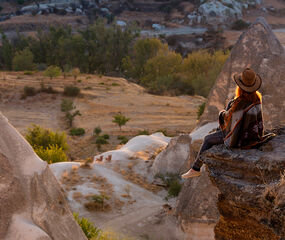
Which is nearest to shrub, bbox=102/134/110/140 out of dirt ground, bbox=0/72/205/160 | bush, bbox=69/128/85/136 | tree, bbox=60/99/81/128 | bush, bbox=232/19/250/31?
dirt ground, bbox=0/72/205/160

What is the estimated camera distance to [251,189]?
2.94 m

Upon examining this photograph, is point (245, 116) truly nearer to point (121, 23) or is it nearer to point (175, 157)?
point (175, 157)

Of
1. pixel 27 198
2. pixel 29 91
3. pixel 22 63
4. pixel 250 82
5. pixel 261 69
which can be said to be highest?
pixel 250 82

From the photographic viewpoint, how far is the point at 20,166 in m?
3.73

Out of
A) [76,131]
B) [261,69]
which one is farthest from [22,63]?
[261,69]

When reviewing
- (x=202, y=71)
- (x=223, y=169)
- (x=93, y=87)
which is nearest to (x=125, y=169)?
(x=223, y=169)

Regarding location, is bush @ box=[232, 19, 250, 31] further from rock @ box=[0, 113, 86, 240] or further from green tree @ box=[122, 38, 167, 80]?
rock @ box=[0, 113, 86, 240]

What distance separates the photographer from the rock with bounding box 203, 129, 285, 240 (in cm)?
277

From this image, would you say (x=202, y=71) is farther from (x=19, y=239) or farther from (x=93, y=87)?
(x=19, y=239)

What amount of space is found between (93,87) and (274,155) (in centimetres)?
2177

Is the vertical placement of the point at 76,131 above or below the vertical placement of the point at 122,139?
below

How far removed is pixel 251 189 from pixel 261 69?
20.0ft

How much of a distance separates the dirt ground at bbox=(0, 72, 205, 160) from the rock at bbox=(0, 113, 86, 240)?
8571 mm

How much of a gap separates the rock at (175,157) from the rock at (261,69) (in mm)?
1464
